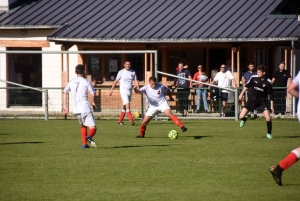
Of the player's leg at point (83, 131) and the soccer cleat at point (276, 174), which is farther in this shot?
the player's leg at point (83, 131)

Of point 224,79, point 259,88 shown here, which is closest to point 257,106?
point 259,88

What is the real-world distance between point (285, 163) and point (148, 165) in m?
3.51

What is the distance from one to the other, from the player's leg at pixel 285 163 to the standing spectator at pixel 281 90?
14613 millimetres

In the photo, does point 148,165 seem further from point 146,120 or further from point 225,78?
point 225,78

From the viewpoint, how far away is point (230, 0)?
28.9 m

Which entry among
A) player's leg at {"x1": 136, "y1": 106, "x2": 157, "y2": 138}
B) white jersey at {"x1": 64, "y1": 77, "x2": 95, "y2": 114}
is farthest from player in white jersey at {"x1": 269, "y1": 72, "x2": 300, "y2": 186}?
player's leg at {"x1": 136, "y1": 106, "x2": 157, "y2": 138}

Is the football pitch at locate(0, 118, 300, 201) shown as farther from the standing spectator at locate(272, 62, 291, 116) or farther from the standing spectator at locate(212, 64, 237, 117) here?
the standing spectator at locate(212, 64, 237, 117)

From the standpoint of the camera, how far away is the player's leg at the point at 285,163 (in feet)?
33.5

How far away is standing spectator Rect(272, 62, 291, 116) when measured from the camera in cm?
2495

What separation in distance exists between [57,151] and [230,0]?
14.9 m

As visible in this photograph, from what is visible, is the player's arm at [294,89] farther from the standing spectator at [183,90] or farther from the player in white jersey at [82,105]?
the standing spectator at [183,90]

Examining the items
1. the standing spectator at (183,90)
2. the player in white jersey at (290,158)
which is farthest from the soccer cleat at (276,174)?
the standing spectator at (183,90)

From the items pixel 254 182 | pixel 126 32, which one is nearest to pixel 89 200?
pixel 254 182

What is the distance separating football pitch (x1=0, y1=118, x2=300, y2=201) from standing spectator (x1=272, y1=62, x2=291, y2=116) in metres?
3.61
